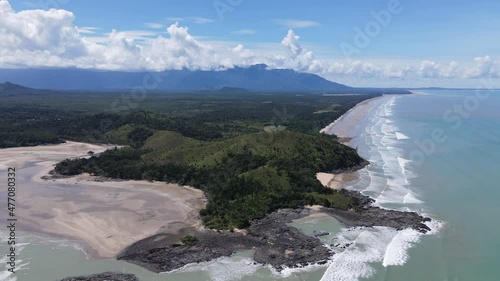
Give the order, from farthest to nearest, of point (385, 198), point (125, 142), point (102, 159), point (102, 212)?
point (125, 142)
point (102, 159)
point (385, 198)
point (102, 212)

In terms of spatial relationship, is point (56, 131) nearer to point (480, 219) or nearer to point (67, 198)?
point (67, 198)

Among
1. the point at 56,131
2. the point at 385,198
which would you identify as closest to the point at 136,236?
the point at 385,198

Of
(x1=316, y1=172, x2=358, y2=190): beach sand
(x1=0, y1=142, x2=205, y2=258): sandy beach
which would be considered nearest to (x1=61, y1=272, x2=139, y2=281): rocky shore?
(x1=0, y1=142, x2=205, y2=258): sandy beach

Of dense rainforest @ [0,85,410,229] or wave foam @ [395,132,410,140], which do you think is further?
wave foam @ [395,132,410,140]

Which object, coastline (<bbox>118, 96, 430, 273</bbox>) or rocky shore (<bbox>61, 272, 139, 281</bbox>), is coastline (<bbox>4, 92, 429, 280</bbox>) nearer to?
coastline (<bbox>118, 96, 430, 273</bbox>)

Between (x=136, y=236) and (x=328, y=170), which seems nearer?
(x=136, y=236)

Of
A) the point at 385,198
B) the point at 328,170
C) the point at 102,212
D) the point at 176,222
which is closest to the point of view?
the point at 176,222

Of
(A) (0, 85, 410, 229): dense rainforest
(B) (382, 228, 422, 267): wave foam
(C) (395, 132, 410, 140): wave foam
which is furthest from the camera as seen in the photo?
(C) (395, 132, 410, 140): wave foam
